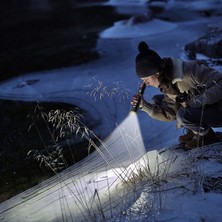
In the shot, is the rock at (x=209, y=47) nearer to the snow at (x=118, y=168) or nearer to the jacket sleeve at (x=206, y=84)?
the snow at (x=118, y=168)

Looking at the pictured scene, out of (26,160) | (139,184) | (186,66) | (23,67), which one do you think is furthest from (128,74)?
(139,184)

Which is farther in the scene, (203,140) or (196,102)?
(203,140)

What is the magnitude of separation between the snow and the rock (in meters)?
0.41

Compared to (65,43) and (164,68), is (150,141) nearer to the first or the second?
(164,68)

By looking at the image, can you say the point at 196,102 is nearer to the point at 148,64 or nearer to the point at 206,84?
the point at 206,84

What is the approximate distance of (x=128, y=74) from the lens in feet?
27.9

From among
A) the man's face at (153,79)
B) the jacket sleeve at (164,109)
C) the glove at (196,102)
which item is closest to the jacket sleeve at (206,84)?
the glove at (196,102)

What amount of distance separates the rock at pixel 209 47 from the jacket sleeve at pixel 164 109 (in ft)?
15.0

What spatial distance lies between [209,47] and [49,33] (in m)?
6.76

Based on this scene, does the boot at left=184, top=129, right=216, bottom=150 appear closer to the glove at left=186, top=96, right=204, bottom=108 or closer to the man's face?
the glove at left=186, top=96, right=204, bottom=108

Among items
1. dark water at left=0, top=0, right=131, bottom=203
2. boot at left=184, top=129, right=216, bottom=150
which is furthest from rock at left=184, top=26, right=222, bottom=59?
boot at left=184, top=129, right=216, bottom=150

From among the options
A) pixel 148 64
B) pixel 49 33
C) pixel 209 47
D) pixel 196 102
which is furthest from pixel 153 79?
pixel 49 33

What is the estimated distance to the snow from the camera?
111 inches

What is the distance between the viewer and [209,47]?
338 inches
